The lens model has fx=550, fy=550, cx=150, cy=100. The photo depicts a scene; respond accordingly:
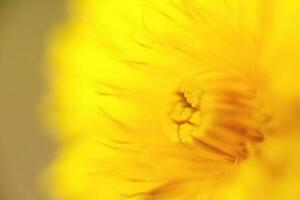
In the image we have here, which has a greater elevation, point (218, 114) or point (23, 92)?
point (218, 114)

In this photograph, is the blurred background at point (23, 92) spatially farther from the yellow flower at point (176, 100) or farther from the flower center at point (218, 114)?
the flower center at point (218, 114)

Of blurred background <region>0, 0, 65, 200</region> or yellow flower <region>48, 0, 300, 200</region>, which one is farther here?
blurred background <region>0, 0, 65, 200</region>

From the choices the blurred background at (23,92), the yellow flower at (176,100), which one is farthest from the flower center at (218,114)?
the blurred background at (23,92)

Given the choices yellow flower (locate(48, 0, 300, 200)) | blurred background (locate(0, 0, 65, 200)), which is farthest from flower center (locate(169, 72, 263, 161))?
blurred background (locate(0, 0, 65, 200))

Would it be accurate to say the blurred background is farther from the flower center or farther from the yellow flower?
the flower center

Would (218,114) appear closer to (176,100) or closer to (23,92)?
(176,100)

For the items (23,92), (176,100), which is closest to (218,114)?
(176,100)
